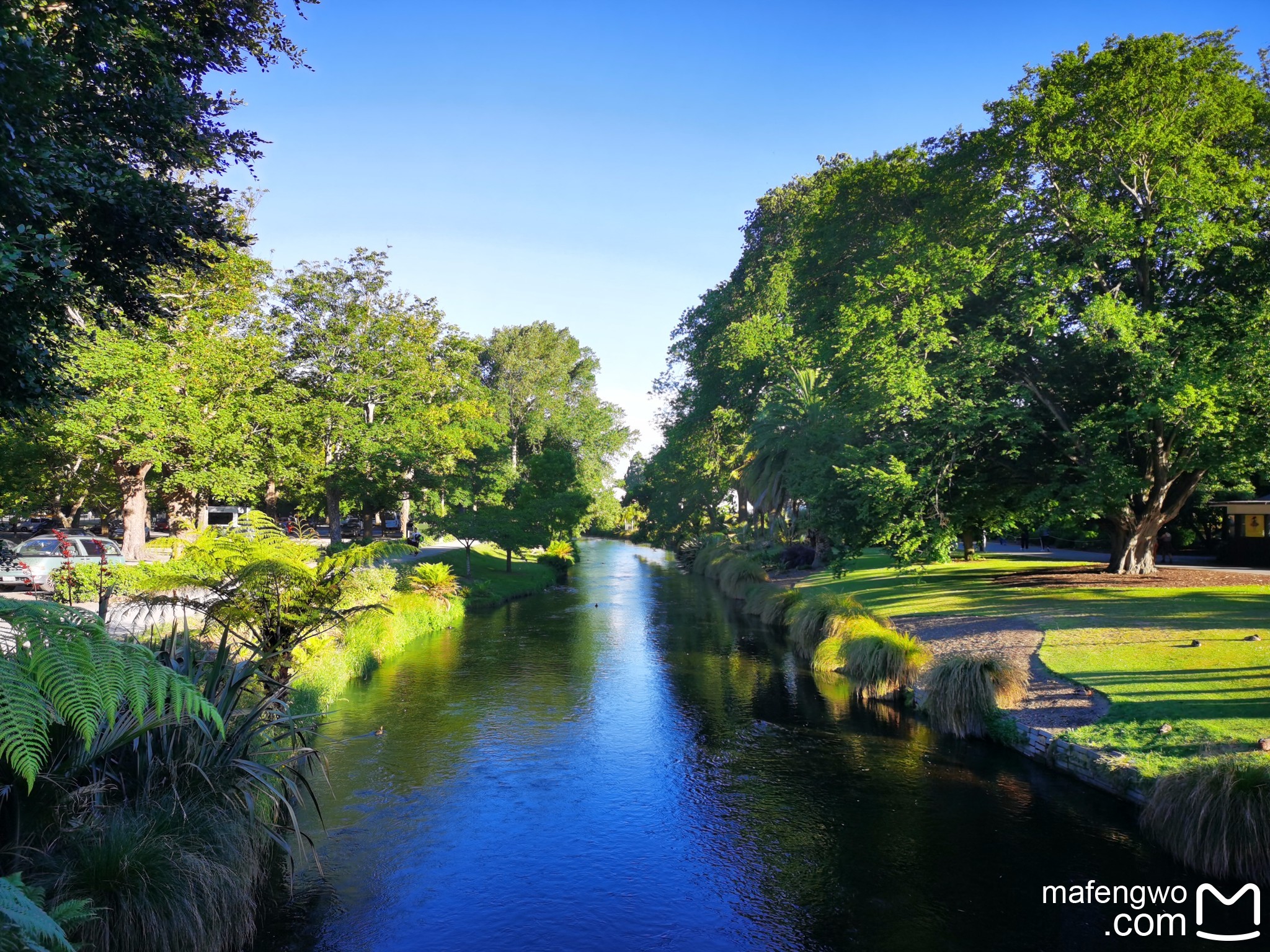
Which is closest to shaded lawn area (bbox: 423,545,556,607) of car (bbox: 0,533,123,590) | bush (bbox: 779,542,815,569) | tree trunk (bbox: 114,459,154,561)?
tree trunk (bbox: 114,459,154,561)

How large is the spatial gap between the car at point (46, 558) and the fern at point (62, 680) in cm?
1918

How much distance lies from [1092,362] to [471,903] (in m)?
22.9

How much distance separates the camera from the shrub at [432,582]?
3062cm

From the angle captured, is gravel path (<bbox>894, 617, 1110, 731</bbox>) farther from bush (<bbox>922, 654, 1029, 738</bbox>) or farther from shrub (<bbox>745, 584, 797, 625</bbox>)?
shrub (<bbox>745, 584, 797, 625</bbox>)

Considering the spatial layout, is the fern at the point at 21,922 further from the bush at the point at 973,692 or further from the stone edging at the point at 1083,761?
the bush at the point at 973,692

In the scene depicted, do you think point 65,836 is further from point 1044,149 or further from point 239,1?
point 1044,149

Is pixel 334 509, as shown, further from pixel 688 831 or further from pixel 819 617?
pixel 688 831

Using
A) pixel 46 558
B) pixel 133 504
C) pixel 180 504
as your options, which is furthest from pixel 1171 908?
pixel 180 504

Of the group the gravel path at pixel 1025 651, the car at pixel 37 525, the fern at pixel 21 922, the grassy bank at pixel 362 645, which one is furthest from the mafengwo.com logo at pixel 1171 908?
the car at pixel 37 525

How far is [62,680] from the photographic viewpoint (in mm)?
4785

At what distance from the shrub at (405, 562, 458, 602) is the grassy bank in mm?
711

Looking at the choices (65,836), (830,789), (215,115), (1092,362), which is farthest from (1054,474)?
(65,836)

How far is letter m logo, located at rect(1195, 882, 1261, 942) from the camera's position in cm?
820

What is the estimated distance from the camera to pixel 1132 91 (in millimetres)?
20281
